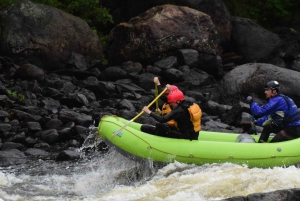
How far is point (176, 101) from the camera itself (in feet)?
34.2

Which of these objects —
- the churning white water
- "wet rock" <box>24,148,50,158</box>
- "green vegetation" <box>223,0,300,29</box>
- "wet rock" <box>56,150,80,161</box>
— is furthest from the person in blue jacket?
"green vegetation" <box>223,0,300,29</box>

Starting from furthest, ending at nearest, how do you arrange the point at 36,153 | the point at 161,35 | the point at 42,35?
the point at 161,35 < the point at 42,35 < the point at 36,153

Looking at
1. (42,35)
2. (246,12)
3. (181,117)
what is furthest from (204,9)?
(181,117)

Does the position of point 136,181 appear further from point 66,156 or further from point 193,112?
point 66,156

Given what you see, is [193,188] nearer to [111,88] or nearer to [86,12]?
[111,88]

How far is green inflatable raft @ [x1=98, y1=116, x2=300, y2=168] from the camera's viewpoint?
1027 cm

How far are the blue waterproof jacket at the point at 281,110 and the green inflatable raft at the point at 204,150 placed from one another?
0.38 metres

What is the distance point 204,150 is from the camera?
10297 millimetres

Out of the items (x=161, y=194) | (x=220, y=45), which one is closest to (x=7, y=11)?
(x=220, y=45)

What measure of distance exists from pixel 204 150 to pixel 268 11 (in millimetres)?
16601

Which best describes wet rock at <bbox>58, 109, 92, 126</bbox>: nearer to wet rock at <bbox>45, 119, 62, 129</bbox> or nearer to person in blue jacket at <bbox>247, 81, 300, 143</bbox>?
wet rock at <bbox>45, 119, 62, 129</bbox>

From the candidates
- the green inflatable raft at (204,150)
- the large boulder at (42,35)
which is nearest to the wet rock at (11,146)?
the green inflatable raft at (204,150)

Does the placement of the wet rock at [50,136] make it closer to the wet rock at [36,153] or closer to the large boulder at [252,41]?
the wet rock at [36,153]

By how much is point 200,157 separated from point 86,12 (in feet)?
40.1
